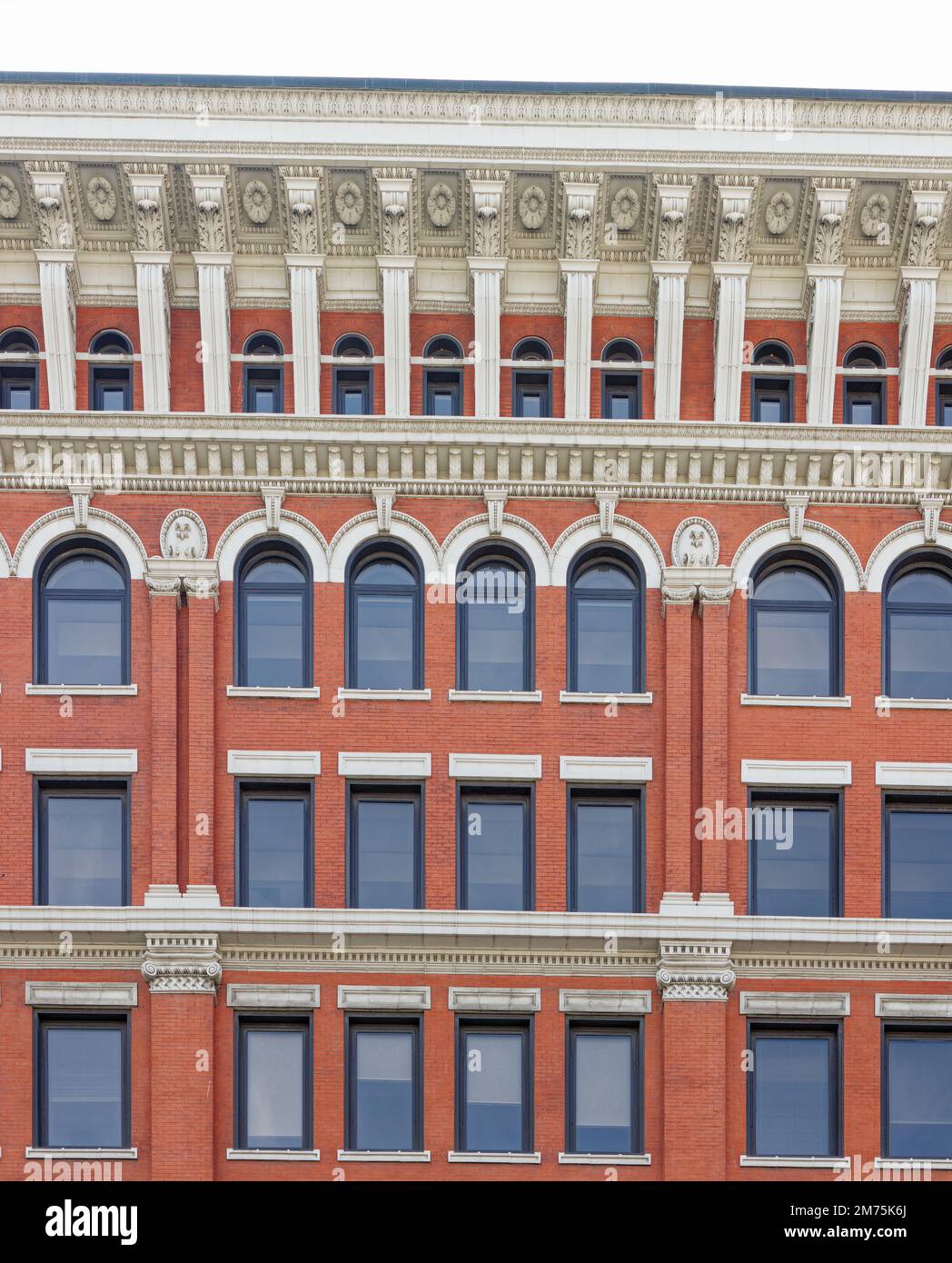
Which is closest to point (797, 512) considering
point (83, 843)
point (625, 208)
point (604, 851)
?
point (625, 208)

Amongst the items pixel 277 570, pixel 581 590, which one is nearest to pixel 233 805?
pixel 277 570

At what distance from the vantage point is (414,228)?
34312mm

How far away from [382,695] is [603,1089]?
233 inches

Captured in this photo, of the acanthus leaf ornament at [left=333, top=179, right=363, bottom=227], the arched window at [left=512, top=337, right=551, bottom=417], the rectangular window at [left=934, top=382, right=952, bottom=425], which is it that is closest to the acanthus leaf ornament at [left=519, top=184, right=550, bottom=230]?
the arched window at [left=512, top=337, right=551, bottom=417]

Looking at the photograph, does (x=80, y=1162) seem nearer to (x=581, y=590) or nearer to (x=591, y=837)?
(x=591, y=837)

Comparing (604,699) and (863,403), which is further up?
(863,403)

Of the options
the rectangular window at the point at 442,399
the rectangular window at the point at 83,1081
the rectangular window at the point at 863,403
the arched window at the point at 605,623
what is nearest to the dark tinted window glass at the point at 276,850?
the rectangular window at the point at 83,1081

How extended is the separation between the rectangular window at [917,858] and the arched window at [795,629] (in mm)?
1902

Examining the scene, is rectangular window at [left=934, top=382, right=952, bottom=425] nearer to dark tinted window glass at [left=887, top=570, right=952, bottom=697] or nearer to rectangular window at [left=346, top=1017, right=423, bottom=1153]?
dark tinted window glass at [left=887, top=570, right=952, bottom=697]

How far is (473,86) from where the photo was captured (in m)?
34.3

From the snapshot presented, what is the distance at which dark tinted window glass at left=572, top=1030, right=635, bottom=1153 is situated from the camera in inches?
1262

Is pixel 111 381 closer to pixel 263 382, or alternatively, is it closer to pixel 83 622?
pixel 263 382

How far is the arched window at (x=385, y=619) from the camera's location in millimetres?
33500

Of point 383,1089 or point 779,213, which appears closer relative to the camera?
point 383,1089
